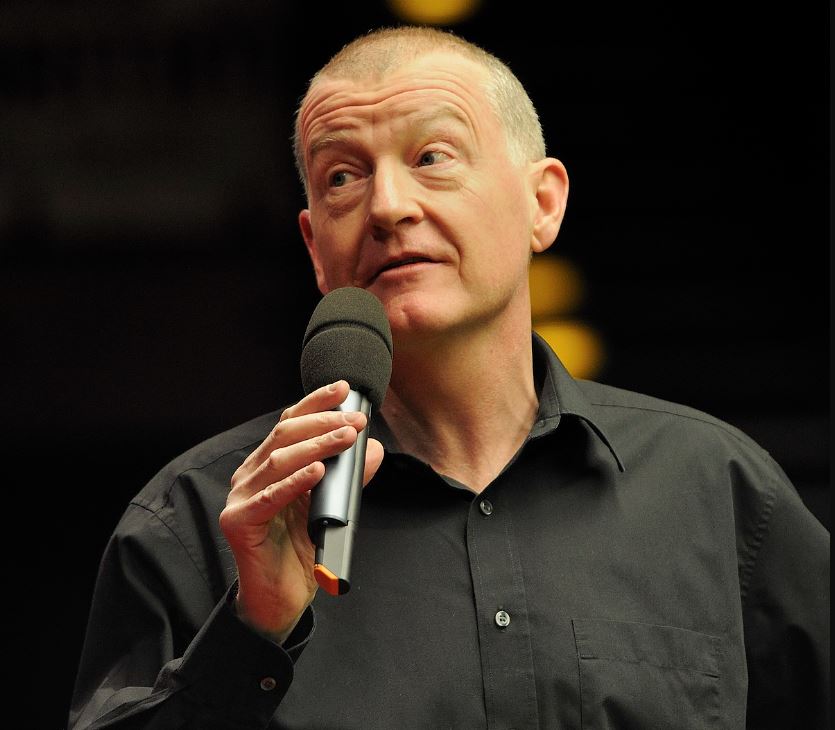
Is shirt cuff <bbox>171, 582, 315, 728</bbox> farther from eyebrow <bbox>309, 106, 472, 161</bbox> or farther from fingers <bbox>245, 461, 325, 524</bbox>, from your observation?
eyebrow <bbox>309, 106, 472, 161</bbox>

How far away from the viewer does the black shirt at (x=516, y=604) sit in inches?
70.1

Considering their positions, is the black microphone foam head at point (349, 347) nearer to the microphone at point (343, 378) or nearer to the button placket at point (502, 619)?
the microphone at point (343, 378)

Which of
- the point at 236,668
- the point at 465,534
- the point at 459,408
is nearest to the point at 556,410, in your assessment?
the point at 459,408

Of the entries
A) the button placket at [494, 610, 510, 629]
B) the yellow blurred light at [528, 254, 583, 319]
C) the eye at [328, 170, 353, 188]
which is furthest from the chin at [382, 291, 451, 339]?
the yellow blurred light at [528, 254, 583, 319]

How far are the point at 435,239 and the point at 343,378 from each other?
1.59ft

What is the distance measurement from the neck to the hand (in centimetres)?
47

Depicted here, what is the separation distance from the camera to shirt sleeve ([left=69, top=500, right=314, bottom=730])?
5.30 ft

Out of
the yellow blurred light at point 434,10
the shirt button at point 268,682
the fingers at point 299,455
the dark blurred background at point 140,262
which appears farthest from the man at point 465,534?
the yellow blurred light at point 434,10

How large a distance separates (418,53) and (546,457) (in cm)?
65

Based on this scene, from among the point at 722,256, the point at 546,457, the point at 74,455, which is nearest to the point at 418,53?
the point at 546,457

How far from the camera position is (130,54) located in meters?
3.23

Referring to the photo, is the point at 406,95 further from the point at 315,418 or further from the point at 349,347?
the point at 315,418

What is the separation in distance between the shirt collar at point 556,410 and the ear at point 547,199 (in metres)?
0.21

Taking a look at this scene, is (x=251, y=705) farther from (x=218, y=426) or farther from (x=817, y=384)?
(x=817, y=384)
